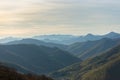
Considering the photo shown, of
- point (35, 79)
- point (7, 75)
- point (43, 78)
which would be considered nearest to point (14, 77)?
point (7, 75)

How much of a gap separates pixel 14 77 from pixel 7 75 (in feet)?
6.82

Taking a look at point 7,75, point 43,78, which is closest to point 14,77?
point 7,75

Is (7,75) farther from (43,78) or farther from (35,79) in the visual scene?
(43,78)

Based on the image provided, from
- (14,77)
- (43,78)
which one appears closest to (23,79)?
(14,77)

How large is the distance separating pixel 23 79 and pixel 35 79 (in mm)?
8317

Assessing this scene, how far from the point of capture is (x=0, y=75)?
281ft

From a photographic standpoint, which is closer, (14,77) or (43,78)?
(14,77)

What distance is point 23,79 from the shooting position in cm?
8825

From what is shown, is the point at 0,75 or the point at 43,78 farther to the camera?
the point at 43,78

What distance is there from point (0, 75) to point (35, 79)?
45.5 ft

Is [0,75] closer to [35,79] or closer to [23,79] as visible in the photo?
[23,79]

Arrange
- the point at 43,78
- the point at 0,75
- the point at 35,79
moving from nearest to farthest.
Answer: the point at 0,75, the point at 35,79, the point at 43,78

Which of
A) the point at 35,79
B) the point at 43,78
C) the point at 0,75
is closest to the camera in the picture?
the point at 0,75

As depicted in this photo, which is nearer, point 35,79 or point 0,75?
point 0,75
